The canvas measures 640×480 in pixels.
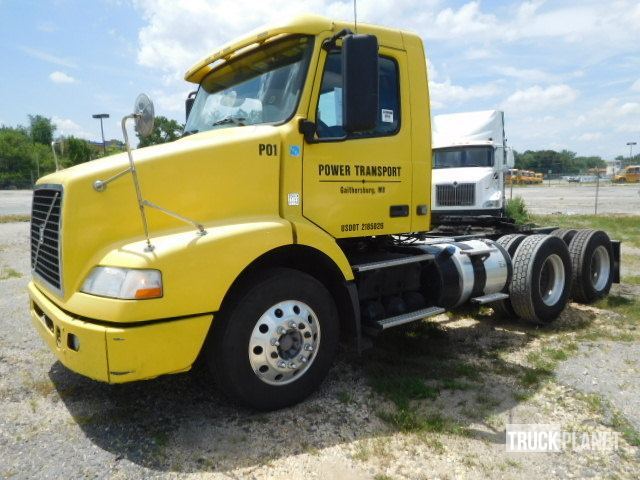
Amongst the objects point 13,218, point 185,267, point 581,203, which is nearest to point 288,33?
point 185,267

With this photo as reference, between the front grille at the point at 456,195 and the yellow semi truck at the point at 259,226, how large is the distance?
9.28m

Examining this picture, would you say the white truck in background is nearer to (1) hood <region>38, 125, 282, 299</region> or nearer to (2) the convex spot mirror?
(1) hood <region>38, 125, 282, 299</region>

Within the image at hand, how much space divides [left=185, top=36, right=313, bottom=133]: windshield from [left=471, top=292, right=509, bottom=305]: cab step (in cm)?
289

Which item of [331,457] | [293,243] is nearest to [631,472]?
[331,457]

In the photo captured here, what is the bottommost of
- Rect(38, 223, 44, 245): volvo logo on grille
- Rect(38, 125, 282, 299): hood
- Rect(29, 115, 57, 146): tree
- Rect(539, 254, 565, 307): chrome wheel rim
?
Rect(539, 254, 565, 307): chrome wheel rim

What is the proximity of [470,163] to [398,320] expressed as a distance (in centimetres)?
1076

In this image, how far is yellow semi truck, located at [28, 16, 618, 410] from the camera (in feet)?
9.99

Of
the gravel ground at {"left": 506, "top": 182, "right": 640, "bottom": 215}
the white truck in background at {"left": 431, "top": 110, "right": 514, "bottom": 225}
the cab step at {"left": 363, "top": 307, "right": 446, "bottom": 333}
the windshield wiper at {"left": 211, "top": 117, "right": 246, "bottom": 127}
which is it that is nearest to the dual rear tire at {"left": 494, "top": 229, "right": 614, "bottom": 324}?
the cab step at {"left": 363, "top": 307, "right": 446, "bottom": 333}

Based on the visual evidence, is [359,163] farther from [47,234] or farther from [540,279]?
[540,279]

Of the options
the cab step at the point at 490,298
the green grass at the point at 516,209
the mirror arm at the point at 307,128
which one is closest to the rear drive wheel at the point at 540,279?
the cab step at the point at 490,298

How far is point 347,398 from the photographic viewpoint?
12.6 ft

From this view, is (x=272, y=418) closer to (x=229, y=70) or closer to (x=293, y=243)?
(x=293, y=243)

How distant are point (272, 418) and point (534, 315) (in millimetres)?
3611

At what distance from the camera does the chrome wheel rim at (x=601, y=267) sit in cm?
742
